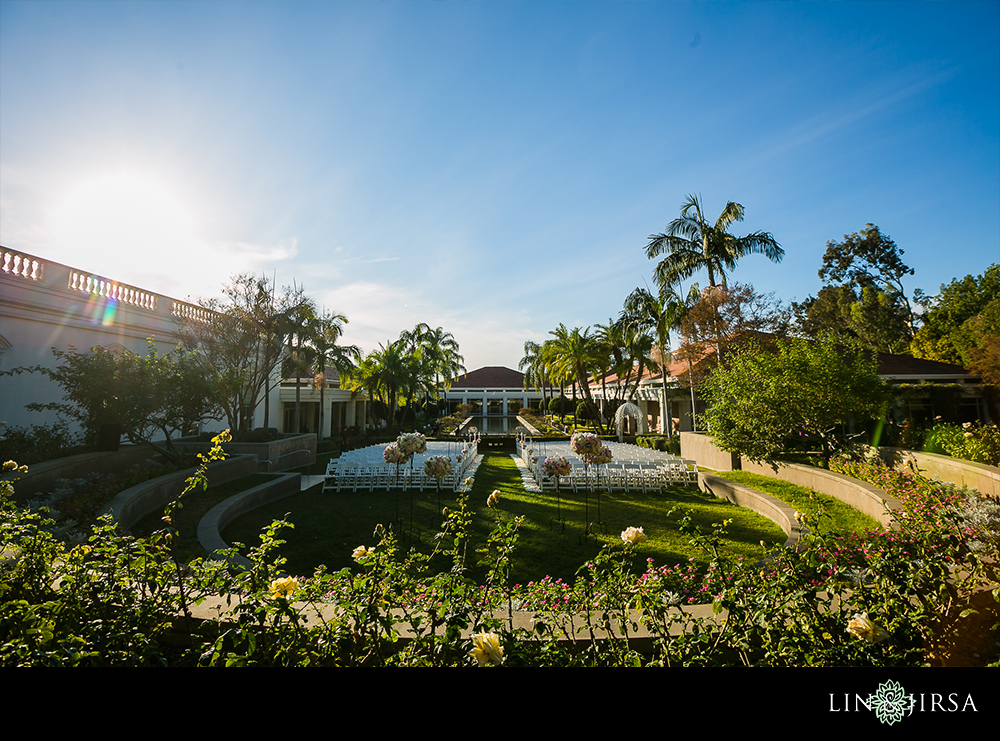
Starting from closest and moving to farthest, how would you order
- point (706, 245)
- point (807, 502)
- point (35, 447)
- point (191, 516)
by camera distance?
point (807, 502) → point (191, 516) → point (35, 447) → point (706, 245)

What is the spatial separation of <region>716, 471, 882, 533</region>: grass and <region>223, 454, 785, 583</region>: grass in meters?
0.88

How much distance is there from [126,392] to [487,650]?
1218 cm

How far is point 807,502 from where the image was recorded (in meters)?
5.69

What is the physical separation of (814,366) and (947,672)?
1242cm

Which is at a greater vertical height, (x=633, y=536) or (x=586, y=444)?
(x=586, y=444)

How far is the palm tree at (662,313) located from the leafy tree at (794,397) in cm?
1013

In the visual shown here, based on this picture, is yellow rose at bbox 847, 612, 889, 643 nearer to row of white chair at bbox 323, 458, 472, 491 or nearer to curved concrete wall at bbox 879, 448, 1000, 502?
curved concrete wall at bbox 879, 448, 1000, 502

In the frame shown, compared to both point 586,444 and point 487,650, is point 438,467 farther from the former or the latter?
point 487,650

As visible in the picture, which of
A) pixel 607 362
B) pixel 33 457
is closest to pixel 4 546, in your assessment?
pixel 33 457

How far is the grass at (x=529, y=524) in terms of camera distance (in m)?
7.41

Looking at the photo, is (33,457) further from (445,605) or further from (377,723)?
(377,723)

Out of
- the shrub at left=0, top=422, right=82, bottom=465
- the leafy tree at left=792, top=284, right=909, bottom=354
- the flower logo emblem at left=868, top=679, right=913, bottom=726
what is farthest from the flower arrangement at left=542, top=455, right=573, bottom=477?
the leafy tree at left=792, top=284, right=909, bottom=354

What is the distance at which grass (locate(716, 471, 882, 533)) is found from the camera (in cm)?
740

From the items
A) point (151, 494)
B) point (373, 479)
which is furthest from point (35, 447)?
point (373, 479)
